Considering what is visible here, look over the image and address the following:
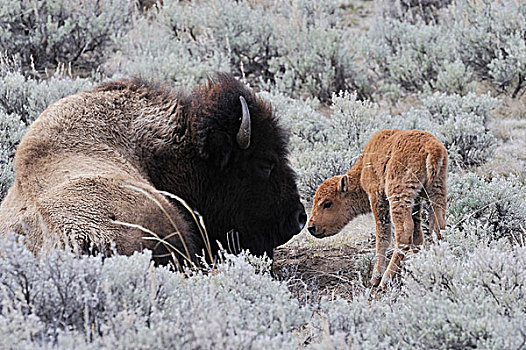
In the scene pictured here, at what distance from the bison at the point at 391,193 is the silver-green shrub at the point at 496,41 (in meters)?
4.77

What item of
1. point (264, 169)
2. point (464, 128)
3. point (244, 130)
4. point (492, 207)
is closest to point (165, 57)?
point (464, 128)

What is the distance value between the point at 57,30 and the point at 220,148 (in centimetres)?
597

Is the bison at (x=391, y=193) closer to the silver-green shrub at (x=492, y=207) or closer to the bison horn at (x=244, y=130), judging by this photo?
the silver-green shrub at (x=492, y=207)

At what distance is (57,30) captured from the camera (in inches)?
353

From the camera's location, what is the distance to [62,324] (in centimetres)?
250

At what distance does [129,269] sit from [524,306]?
187cm

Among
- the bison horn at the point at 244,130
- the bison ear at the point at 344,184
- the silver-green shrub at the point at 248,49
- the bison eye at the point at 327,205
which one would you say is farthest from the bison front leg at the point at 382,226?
the silver-green shrub at the point at 248,49

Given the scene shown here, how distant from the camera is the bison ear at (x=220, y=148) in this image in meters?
4.11

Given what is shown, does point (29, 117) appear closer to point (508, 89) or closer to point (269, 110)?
point (269, 110)

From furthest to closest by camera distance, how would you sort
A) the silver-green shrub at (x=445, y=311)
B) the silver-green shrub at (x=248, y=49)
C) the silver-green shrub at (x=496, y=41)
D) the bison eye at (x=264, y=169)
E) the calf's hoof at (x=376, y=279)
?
1. the silver-green shrub at (x=248, y=49)
2. the silver-green shrub at (x=496, y=41)
3. the calf's hoof at (x=376, y=279)
4. the bison eye at (x=264, y=169)
5. the silver-green shrub at (x=445, y=311)

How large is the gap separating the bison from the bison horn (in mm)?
1111

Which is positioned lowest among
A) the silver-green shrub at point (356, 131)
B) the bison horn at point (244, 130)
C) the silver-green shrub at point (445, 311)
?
the silver-green shrub at point (356, 131)

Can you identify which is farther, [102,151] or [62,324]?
[102,151]

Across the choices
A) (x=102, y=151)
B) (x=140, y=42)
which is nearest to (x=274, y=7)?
(x=140, y=42)
